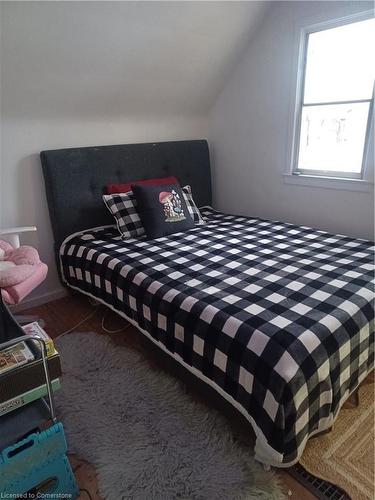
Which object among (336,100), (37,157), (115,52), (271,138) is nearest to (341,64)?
(336,100)

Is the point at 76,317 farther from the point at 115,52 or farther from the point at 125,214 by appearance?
the point at 115,52

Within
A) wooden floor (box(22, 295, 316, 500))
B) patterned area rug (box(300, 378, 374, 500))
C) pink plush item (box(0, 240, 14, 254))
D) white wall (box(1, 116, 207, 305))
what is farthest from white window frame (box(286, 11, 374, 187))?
pink plush item (box(0, 240, 14, 254))

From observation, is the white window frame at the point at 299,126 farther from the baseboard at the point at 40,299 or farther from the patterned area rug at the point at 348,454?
the baseboard at the point at 40,299

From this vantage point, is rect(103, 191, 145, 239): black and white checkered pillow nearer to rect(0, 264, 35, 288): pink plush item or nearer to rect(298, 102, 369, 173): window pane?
rect(0, 264, 35, 288): pink plush item

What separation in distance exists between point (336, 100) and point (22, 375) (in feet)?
8.30

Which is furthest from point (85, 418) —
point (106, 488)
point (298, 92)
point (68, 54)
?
point (298, 92)

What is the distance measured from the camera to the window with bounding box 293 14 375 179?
7.04 ft

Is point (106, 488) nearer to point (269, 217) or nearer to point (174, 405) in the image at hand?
point (174, 405)

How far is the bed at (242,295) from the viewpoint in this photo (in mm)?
1145

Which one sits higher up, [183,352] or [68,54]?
[68,54]

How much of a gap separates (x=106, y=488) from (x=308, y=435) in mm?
777

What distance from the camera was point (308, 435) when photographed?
3.94 feet

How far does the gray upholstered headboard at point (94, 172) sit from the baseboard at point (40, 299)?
0.37m

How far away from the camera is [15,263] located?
1.84 metres
